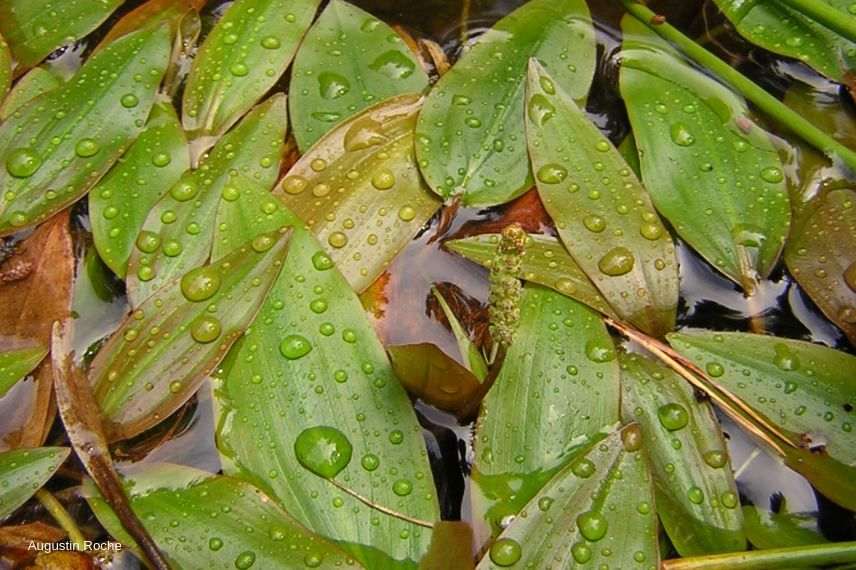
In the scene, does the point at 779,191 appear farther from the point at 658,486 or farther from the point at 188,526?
the point at 188,526

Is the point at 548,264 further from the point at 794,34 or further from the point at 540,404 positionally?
the point at 794,34

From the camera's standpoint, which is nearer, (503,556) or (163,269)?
(503,556)

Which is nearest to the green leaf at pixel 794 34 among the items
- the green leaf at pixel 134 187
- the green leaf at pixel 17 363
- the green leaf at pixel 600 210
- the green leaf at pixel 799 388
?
the green leaf at pixel 600 210

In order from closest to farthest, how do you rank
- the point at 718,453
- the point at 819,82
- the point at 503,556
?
1. the point at 503,556
2. the point at 718,453
3. the point at 819,82

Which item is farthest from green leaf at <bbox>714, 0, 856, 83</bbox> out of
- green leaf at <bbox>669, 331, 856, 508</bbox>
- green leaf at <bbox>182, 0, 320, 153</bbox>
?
green leaf at <bbox>182, 0, 320, 153</bbox>

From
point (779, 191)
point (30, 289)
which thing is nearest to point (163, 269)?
point (30, 289)

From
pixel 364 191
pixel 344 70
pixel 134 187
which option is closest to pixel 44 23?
pixel 134 187
